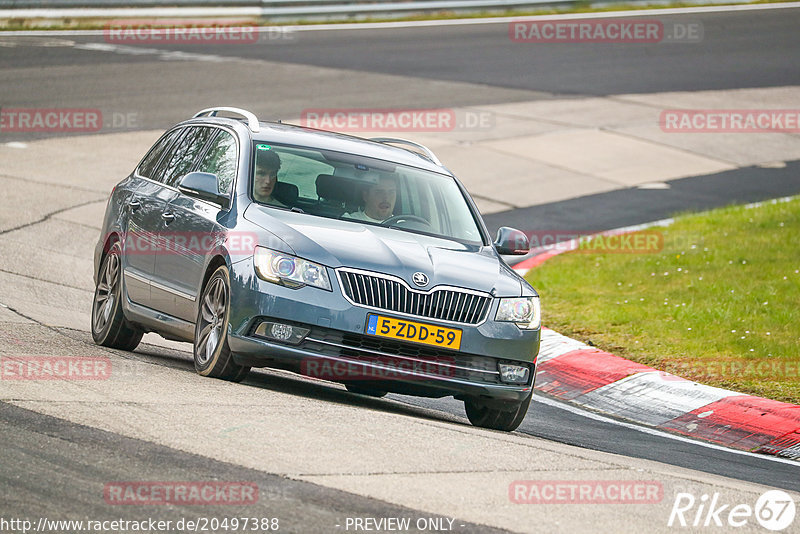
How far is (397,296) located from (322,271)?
18.7 inches

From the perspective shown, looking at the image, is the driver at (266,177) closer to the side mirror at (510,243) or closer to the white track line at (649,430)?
the side mirror at (510,243)

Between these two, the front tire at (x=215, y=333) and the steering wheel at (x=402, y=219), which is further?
the steering wheel at (x=402, y=219)

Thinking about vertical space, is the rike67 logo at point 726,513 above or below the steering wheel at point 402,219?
below

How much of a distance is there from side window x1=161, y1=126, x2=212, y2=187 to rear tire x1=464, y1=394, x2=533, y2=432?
2.71m

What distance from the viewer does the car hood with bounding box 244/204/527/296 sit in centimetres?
811

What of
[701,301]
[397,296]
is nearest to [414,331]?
[397,296]

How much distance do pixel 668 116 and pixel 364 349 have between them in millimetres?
19147

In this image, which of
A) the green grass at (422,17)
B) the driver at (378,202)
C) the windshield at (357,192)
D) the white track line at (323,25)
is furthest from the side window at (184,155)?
the green grass at (422,17)

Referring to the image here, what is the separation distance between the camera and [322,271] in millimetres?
8031

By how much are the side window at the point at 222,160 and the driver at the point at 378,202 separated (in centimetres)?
88

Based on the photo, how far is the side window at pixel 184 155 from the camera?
984 cm

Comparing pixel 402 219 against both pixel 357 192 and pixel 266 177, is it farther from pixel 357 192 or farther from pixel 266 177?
pixel 266 177

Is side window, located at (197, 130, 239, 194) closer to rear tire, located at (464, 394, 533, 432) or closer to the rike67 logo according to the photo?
rear tire, located at (464, 394, 533, 432)

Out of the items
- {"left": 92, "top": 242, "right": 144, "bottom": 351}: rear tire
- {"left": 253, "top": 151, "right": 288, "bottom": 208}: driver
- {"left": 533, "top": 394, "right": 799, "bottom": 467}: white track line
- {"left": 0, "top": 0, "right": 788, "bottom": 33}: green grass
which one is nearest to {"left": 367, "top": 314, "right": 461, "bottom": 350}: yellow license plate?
{"left": 253, "top": 151, "right": 288, "bottom": 208}: driver
